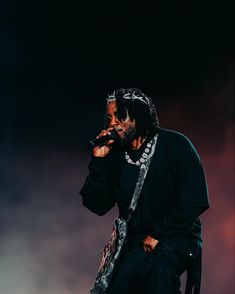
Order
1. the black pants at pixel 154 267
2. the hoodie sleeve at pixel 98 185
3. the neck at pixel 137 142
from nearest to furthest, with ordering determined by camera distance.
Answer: the black pants at pixel 154 267, the hoodie sleeve at pixel 98 185, the neck at pixel 137 142

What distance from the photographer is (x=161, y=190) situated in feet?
9.86

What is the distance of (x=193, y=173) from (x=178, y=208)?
163 mm

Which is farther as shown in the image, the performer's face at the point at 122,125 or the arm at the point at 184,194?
the performer's face at the point at 122,125

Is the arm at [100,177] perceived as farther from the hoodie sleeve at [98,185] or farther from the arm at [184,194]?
the arm at [184,194]

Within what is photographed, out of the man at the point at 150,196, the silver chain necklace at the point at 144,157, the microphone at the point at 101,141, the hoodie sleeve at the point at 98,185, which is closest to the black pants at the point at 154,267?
the man at the point at 150,196

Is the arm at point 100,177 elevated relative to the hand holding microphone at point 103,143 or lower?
lower

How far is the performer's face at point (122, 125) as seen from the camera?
312 cm

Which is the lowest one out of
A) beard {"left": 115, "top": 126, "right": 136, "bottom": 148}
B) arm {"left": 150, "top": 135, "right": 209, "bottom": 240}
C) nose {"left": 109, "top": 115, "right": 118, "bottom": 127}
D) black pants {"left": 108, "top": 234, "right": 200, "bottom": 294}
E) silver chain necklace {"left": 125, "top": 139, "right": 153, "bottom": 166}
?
black pants {"left": 108, "top": 234, "right": 200, "bottom": 294}

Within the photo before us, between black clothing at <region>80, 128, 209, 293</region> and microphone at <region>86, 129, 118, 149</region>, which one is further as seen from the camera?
microphone at <region>86, 129, 118, 149</region>

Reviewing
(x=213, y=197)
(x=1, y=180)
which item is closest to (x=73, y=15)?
(x=1, y=180)

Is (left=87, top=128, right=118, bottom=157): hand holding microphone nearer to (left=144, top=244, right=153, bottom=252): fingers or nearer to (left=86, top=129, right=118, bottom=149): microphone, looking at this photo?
(left=86, top=129, right=118, bottom=149): microphone

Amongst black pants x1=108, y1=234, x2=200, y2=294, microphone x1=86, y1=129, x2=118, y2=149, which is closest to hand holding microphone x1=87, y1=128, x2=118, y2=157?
microphone x1=86, y1=129, x2=118, y2=149

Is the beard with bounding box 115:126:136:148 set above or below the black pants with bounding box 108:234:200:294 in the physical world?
above

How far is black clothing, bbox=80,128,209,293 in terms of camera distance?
292cm
